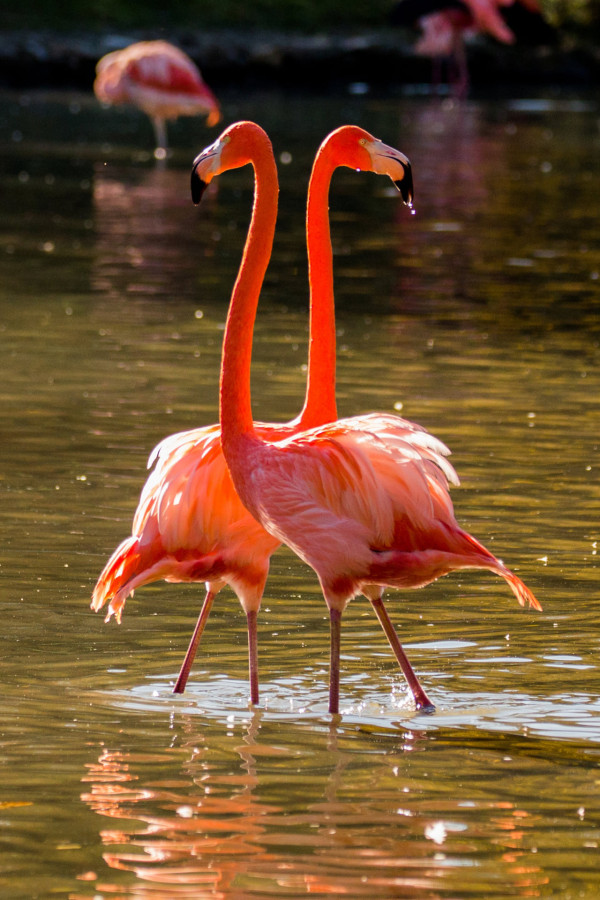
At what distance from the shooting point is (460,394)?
318 inches

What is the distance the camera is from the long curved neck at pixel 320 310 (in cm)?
463

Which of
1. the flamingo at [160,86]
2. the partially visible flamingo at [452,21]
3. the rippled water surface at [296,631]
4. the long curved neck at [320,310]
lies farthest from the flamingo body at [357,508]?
the partially visible flamingo at [452,21]

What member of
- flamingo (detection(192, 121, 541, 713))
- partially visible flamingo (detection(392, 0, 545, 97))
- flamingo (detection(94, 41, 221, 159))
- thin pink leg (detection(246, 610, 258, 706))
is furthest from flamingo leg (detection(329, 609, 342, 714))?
partially visible flamingo (detection(392, 0, 545, 97))

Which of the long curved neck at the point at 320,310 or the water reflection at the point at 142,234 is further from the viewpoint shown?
the water reflection at the point at 142,234

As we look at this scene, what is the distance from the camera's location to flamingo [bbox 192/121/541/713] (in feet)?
13.8

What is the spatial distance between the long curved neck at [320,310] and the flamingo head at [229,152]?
21 centimetres

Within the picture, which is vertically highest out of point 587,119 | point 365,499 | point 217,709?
point 587,119

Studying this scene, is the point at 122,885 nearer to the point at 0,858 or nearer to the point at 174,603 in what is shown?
the point at 0,858

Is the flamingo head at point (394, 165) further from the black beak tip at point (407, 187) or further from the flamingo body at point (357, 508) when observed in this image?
the flamingo body at point (357, 508)

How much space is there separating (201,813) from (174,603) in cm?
168

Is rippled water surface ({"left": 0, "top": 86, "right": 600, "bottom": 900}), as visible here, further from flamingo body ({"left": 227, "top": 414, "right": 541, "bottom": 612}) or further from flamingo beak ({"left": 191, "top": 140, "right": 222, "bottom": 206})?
flamingo beak ({"left": 191, "top": 140, "right": 222, "bottom": 206})

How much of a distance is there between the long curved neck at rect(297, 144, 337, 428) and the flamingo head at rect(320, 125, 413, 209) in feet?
0.12

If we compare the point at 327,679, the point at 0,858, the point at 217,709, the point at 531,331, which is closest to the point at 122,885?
the point at 0,858

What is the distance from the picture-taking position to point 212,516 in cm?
445
